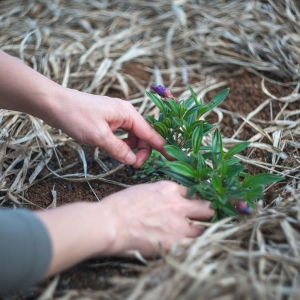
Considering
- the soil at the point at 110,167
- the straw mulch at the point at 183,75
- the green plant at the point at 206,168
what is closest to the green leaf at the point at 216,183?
the green plant at the point at 206,168

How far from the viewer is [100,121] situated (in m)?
1.53

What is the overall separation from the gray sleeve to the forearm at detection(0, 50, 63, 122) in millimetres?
529

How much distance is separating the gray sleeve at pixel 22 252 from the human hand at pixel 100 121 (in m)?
0.48

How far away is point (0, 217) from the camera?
1.14m

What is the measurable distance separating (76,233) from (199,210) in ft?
1.37

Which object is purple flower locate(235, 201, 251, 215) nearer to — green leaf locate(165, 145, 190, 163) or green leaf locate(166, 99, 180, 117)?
green leaf locate(165, 145, 190, 163)

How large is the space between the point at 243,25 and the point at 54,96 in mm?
1504

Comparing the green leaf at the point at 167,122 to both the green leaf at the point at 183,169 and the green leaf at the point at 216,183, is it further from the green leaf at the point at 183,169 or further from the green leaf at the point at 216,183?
the green leaf at the point at 216,183

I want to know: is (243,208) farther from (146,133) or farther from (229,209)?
(146,133)

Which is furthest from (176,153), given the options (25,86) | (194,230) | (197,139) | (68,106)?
(25,86)

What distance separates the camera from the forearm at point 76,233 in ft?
3.77

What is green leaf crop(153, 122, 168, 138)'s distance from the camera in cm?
158

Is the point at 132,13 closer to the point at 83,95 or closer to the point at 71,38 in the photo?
the point at 71,38

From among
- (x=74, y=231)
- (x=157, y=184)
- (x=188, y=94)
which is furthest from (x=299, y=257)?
(x=188, y=94)
